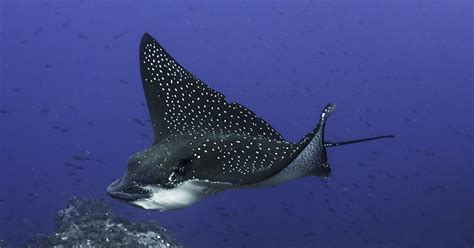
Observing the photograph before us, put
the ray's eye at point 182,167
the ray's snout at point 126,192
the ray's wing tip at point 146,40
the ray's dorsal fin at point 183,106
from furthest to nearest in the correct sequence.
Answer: the ray's wing tip at point 146,40, the ray's dorsal fin at point 183,106, the ray's eye at point 182,167, the ray's snout at point 126,192

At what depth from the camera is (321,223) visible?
1747 inches

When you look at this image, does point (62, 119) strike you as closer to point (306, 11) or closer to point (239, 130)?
point (306, 11)

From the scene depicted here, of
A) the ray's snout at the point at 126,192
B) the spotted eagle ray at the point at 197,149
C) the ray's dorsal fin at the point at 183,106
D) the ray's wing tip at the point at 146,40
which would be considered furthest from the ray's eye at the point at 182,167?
the ray's wing tip at the point at 146,40

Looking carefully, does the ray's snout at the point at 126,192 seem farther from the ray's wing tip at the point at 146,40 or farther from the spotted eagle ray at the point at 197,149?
the ray's wing tip at the point at 146,40

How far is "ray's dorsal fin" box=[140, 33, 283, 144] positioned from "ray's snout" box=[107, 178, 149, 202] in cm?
92

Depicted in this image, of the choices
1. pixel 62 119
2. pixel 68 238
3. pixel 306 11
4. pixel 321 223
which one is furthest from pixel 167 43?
pixel 68 238

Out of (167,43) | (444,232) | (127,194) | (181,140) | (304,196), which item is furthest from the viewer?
(167,43)

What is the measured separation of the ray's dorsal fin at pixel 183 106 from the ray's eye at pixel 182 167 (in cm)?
73

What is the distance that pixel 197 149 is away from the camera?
3.84 m

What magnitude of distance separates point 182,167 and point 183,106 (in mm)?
1173

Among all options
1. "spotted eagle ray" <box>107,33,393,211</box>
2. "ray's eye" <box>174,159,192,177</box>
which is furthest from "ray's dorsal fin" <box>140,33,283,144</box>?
"ray's eye" <box>174,159,192,177</box>

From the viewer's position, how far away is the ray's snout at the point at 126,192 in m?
3.33

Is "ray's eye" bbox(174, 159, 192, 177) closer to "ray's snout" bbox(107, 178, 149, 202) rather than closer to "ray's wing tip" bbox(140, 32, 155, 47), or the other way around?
"ray's snout" bbox(107, 178, 149, 202)

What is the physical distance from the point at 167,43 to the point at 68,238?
55.5 m
